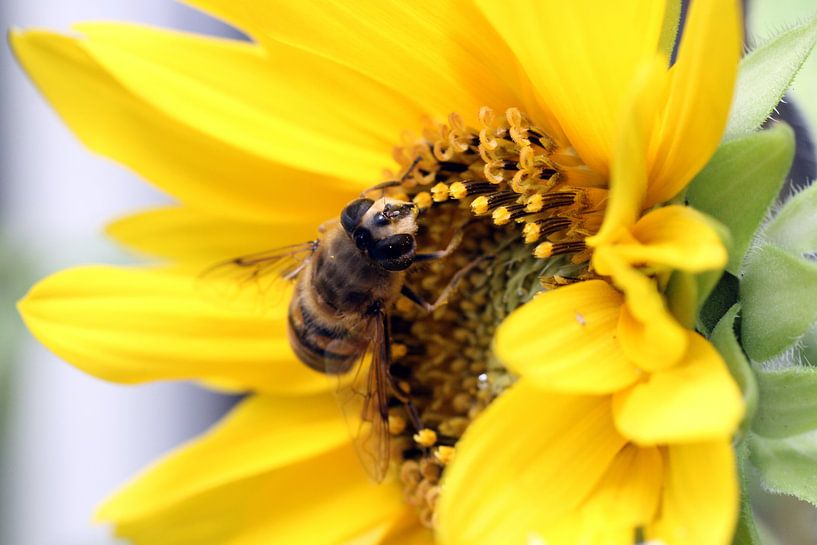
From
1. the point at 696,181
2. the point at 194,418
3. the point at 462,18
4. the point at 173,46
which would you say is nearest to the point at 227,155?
the point at 173,46

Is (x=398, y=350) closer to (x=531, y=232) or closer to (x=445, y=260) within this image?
(x=445, y=260)

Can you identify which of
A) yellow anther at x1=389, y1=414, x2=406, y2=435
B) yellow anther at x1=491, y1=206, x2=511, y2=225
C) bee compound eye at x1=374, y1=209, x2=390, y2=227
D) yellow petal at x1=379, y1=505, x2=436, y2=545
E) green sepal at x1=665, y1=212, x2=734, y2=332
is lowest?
yellow petal at x1=379, y1=505, x2=436, y2=545

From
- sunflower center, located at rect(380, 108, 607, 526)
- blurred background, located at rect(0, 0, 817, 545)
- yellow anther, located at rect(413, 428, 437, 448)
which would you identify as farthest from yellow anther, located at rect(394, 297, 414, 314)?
blurred background, located at rect(0, 0, 817, 545)

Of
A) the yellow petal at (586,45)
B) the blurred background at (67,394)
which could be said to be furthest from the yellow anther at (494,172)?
the blurred background at (67,394)

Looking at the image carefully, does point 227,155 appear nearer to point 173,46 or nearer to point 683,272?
point 173,46

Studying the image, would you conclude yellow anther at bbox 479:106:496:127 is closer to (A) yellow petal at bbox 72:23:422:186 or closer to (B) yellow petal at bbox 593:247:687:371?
(A) yellow petal at bbox 72:23:422:186

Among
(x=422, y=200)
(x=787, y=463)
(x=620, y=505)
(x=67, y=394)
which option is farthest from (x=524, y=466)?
(x=67, y=394)

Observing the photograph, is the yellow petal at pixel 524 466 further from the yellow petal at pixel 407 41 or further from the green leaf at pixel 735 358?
the yellow petal at pixel 407 41

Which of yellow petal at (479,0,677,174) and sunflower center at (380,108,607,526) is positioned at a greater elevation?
yellow petal at (479,0,677,174)
